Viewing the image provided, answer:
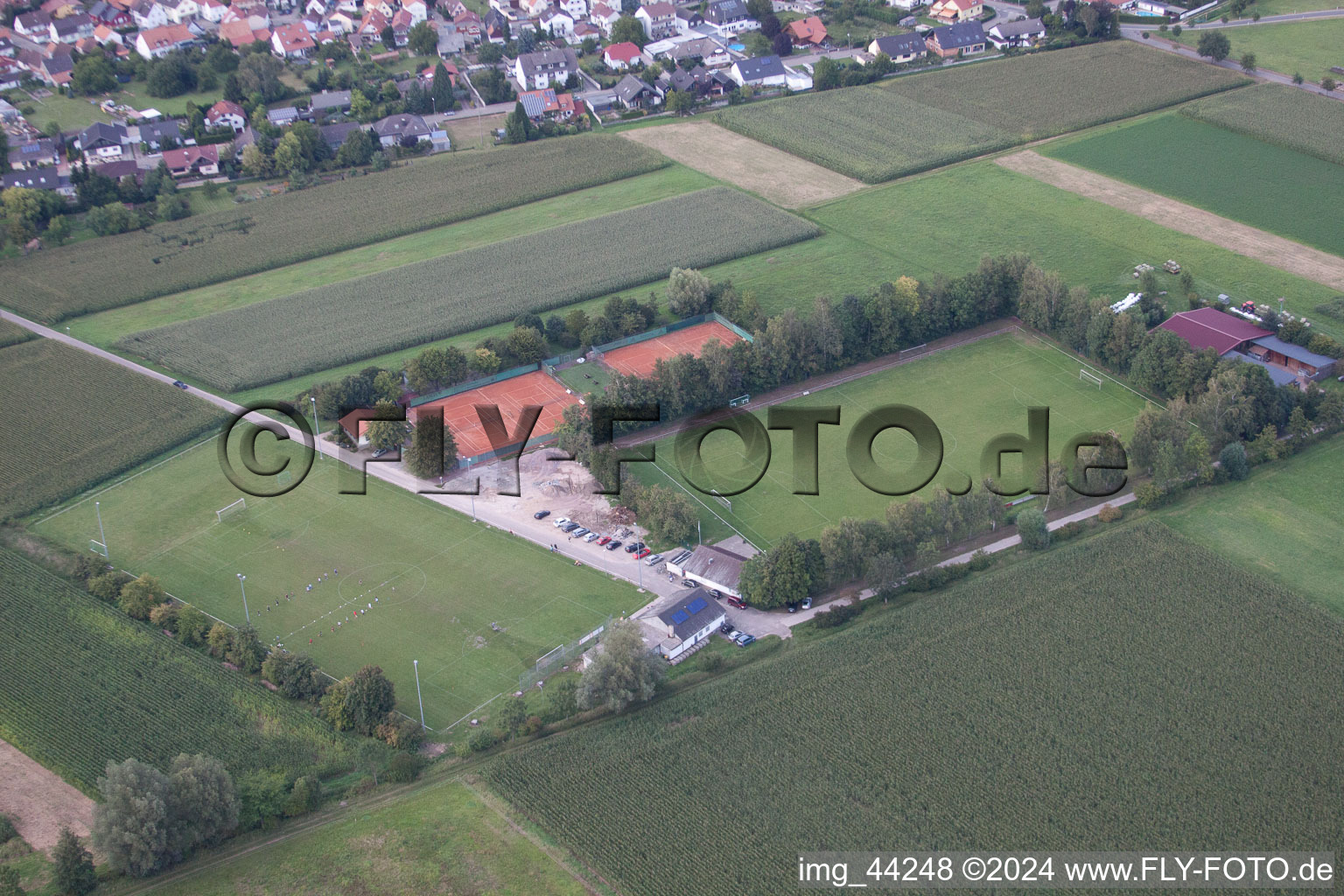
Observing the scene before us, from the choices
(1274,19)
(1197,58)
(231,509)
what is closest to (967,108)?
(1197,58)

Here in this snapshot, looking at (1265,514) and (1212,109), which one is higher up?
(1212,109)

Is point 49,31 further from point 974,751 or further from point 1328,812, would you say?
point 1328,812

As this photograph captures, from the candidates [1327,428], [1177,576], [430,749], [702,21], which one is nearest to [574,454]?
[430,749]

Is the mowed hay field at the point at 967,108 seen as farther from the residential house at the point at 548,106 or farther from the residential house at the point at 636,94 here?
the residential house at the point at 548,106

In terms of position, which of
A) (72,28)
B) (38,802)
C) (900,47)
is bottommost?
(38,802)

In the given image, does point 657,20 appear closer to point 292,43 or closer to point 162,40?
point 292,43

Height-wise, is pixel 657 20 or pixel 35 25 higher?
pixel 35 25
